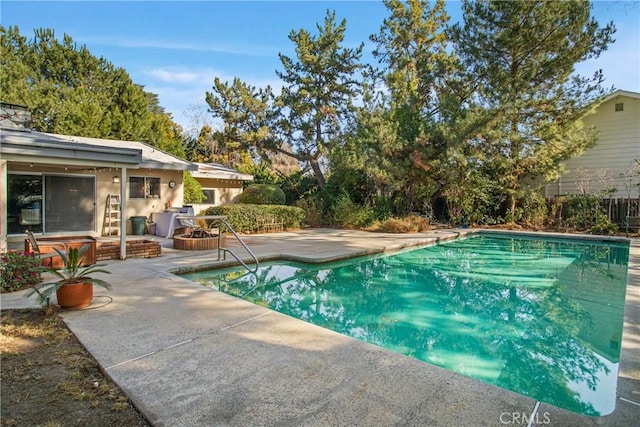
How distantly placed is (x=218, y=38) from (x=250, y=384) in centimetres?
1399

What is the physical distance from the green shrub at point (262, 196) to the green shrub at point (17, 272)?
34.2 ft

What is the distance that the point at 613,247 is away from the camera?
37.3ft

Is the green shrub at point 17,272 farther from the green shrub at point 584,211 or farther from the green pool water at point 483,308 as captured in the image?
the green shrub at point 584,211

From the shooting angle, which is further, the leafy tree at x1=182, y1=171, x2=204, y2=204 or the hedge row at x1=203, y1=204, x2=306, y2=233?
the leafy tree at x1=182, y1=171, x2=204, y2=204

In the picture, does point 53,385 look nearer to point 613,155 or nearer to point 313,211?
point 313,211

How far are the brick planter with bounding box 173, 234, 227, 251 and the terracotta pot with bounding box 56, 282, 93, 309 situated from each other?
15.6 feet

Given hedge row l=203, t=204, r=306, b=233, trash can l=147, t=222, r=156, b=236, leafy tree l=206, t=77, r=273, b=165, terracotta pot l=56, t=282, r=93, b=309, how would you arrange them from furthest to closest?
leafy tree l=206, t=77, r=273, b=165, hedge row l=203, t=204, r=306, b=233, trash can l=147, t=222, r=156, b=236, terracotta pot l=56, t=282, r=93, b=309

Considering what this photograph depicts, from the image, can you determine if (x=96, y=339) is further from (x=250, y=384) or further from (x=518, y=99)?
(x=518, y=99)

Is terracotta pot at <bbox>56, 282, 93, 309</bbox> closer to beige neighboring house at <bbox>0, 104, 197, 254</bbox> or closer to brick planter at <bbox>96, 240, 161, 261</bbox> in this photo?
beige neighboring house at <bbox>0, 104, 197, 254</bbox>

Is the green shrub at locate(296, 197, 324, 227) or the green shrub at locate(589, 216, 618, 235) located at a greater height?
the green shrub at locate(296, 197, 324, 227)

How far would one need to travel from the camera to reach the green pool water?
12.0 ft

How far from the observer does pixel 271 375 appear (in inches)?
111

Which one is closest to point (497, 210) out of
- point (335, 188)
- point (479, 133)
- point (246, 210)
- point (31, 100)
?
point (479, 133)

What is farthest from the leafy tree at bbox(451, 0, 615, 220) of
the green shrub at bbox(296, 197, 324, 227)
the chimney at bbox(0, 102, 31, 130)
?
the chimney at bbox(0, 102, 31, 130)
